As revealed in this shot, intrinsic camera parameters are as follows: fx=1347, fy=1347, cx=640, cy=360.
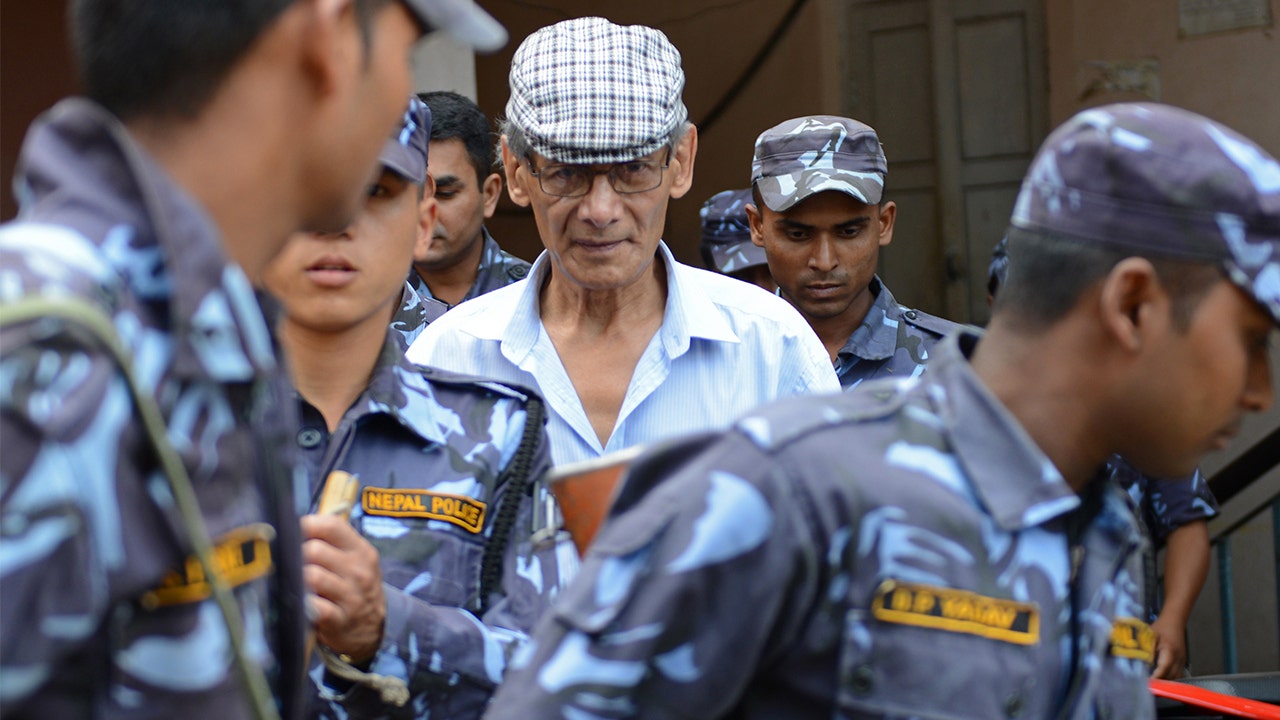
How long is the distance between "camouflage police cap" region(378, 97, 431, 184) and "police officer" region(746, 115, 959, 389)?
1515 millimetres

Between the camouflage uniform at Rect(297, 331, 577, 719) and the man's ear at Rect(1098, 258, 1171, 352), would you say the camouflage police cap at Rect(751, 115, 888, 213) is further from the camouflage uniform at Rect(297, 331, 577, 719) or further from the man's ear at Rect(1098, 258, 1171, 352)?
the man's ear at Rect(1098, 258, 1171, 352)

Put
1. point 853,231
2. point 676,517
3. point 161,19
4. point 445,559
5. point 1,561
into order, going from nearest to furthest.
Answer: point 1,561
point 161,19
point 676,517
point 445,559
point 853,231

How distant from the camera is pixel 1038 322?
55.6 inches

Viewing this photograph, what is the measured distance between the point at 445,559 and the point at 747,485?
0.75 meters

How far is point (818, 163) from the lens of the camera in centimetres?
355

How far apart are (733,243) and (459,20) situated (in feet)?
12.1

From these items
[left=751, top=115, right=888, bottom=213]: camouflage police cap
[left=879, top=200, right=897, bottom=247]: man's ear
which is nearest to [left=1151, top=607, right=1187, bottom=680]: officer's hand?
[left=879, top=200, right=897, bottom=247]: man's ear

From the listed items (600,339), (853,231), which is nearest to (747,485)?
(600,339)

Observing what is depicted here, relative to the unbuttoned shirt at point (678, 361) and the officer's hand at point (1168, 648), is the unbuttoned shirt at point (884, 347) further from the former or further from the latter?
the officer's hand at point (1168, 648)

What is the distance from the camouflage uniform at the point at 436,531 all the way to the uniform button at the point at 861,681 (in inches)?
25.8

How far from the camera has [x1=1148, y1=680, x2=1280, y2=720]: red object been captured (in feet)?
7.77

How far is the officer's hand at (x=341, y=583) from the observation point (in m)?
1.58

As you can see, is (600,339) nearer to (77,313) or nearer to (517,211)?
(77,313)

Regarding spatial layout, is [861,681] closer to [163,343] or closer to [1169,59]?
[163,343]
